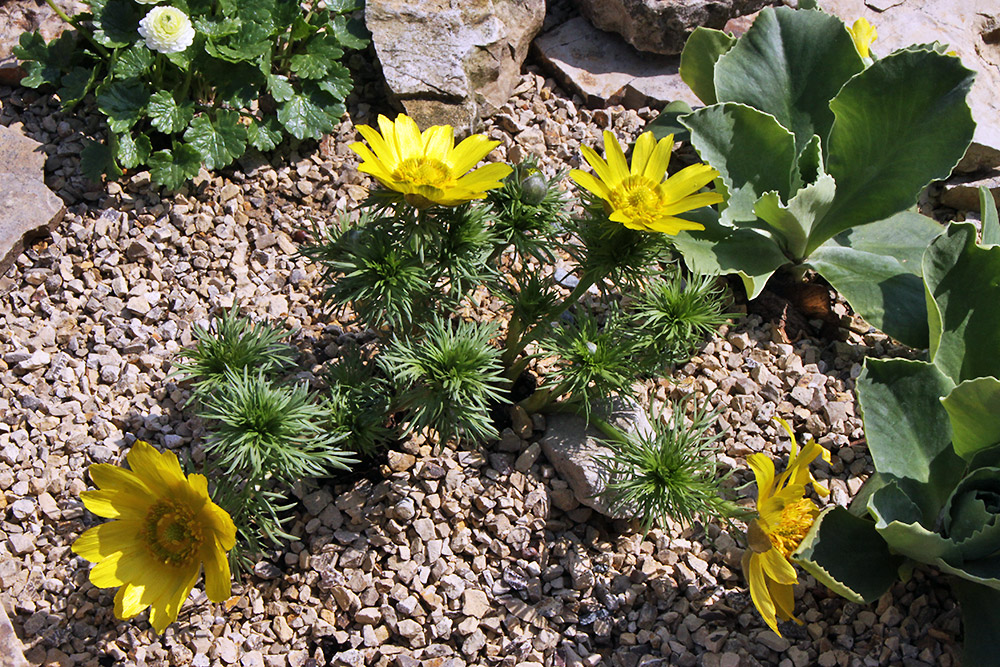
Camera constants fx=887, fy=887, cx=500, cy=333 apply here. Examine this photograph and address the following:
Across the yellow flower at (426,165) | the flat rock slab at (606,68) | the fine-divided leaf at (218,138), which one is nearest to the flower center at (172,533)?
the yellow flower at (426,165)

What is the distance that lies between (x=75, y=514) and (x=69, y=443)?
8.0 inches

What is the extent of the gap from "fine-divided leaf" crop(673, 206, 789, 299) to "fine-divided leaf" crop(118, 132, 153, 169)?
1.67 meters

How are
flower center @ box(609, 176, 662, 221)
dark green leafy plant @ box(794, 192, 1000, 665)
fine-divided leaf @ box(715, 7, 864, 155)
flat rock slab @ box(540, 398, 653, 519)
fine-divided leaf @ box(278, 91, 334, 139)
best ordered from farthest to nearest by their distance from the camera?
1. fine-divided leaf @ box(278, 91, 334, 139)
2. fine-divided leaf @ box(715, 7, 864, 155)
3. flat rock slab @ box(540, 398, 653, 519)
4. dark green leafy plant @ box(794, 192, 1000, 665)
5. flower center @ box(609, 176, 662, 221)

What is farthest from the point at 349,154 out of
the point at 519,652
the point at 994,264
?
the point at 994,264

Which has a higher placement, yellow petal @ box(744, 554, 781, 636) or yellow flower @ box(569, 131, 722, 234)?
yellow flower @ box(569, 131, 722, 234)

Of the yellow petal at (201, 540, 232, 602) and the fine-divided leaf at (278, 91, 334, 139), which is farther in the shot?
the fine-divided leaf at (278, 91, 334, 139)

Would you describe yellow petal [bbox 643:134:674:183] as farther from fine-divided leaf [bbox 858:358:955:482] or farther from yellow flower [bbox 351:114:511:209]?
fine-divided leaf [bbox 858:358:955:482]

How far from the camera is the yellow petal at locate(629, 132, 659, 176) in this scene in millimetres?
1983

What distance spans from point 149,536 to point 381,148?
0.93 meters

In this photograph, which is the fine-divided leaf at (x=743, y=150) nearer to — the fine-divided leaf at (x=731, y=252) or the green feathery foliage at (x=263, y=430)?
the fine-divided leaf at (x=731, y=252)

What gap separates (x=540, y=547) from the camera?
7.15 ft

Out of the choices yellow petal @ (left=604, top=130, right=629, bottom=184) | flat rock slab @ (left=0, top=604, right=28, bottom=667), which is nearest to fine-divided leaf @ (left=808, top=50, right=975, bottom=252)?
yellow petal @ (left=604, top=130, right=629, bottom=184)

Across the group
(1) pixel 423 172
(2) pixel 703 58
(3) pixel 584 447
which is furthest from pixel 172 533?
(2) pixel 703 58

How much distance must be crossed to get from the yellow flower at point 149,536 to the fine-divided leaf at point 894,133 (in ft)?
6.09
